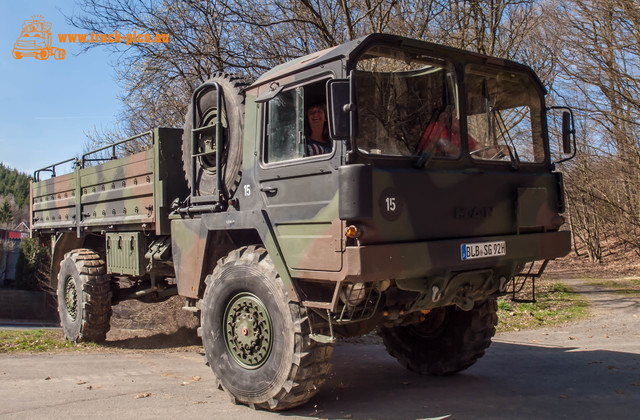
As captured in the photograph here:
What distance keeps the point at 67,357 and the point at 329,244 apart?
4.70 metres

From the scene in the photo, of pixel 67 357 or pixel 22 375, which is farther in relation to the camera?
pixel 67 357

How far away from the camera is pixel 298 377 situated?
4.50m

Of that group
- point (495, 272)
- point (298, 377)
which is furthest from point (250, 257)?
point (495, 272)

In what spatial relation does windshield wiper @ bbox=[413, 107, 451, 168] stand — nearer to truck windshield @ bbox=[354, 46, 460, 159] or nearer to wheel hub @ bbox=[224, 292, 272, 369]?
truck windshield @ bbox=[354, 46, 460, 159]

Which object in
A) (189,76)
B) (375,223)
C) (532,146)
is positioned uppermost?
(189,76)

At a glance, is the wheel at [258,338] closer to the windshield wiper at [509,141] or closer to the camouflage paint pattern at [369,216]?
the camouflage paint pattern at [369,216]

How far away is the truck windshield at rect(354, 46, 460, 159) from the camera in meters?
4.38

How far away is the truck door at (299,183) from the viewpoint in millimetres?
4270

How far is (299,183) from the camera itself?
4.57 meters

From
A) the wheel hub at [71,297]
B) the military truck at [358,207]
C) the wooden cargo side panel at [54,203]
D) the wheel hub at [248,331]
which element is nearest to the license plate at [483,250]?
the military truck at [358,207]

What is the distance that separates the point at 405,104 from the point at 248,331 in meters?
2.18

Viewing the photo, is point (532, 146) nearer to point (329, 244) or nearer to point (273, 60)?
point (329, 244)

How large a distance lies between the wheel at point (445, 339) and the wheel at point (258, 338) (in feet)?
5.93

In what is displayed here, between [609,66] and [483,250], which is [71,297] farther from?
[609,66]
